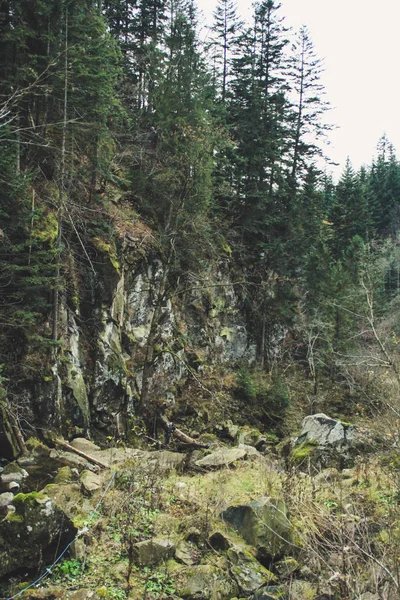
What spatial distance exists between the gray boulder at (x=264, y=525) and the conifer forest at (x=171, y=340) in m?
0.03

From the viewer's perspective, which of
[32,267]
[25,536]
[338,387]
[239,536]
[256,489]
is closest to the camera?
[25,536]

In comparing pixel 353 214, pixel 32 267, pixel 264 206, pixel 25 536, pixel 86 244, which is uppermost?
pixel 353 214

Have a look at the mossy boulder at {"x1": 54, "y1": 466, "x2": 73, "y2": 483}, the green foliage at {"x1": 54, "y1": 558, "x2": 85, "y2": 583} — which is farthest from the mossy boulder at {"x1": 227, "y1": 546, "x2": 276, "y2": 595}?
the mossy boulder at {"x1": 54, "y1": 466, "x2": 73, "y2": 483}

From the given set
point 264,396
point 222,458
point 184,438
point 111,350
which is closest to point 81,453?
point 222,458

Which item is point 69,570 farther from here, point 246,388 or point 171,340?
point 246,388

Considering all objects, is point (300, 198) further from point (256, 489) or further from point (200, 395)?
point (256, 489)

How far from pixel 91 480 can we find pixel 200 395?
10.8 meters

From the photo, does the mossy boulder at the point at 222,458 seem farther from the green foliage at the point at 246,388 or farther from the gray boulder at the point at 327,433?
the green foliage at the point at 246,388

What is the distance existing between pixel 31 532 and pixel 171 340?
13499 mm

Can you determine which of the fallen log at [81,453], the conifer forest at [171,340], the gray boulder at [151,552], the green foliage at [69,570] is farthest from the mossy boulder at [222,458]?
the green foliage at [69,570]

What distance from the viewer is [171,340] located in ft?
58.1

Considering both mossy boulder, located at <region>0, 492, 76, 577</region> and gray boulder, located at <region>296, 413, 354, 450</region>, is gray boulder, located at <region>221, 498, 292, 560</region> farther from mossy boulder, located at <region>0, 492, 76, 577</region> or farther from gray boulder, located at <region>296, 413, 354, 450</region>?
gray boulder, located at <region>296, 413, 354, 450</region>

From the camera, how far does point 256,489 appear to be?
7.36 metres

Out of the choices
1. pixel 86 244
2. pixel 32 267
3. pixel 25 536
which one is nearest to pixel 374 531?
pixel 25 536
